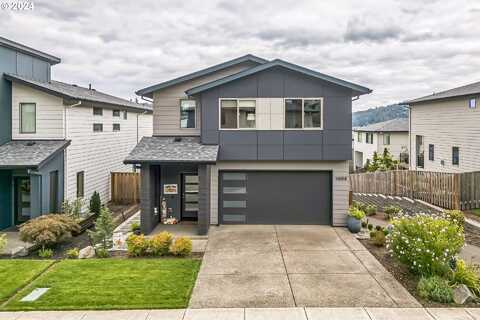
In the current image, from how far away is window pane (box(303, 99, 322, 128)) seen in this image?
614 inches

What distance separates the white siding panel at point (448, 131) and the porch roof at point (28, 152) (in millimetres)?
19457

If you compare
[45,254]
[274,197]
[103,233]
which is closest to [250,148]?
[274,197]

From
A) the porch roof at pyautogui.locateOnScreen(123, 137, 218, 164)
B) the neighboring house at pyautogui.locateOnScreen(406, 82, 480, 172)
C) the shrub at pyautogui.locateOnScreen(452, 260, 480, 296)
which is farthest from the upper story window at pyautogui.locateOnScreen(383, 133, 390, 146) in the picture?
the shrub at pyautogui.locateOnScreen(452, 260, 480, 296)

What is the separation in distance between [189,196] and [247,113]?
431cm

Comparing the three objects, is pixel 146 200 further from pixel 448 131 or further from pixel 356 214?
pixel 448 131

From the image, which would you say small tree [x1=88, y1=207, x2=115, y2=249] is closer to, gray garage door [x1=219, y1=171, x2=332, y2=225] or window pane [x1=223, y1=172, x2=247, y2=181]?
gray garage door [x1=219, y1=171, x2=332, y2=225]

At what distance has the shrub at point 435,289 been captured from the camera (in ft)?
28.3

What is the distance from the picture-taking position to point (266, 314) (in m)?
8.03

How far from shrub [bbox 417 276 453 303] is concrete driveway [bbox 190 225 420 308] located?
337 millimetres

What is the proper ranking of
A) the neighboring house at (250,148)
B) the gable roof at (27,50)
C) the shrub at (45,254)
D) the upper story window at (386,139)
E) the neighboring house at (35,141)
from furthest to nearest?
1. the upper story window at (386,139)
2. the gable roof at (27,50)
3. the neighboring house at (250,148)
4. the neighboring house at (35,141)
5. the shrub at (45,254)

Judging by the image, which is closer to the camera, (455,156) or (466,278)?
(466,278)

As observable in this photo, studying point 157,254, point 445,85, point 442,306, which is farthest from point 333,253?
point 445,85

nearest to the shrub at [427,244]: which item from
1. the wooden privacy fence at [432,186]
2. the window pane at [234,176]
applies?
the window pane at [234,176]

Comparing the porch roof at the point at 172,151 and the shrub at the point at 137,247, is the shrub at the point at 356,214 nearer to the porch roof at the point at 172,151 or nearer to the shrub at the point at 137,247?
the porch roof at the point at 172,151
